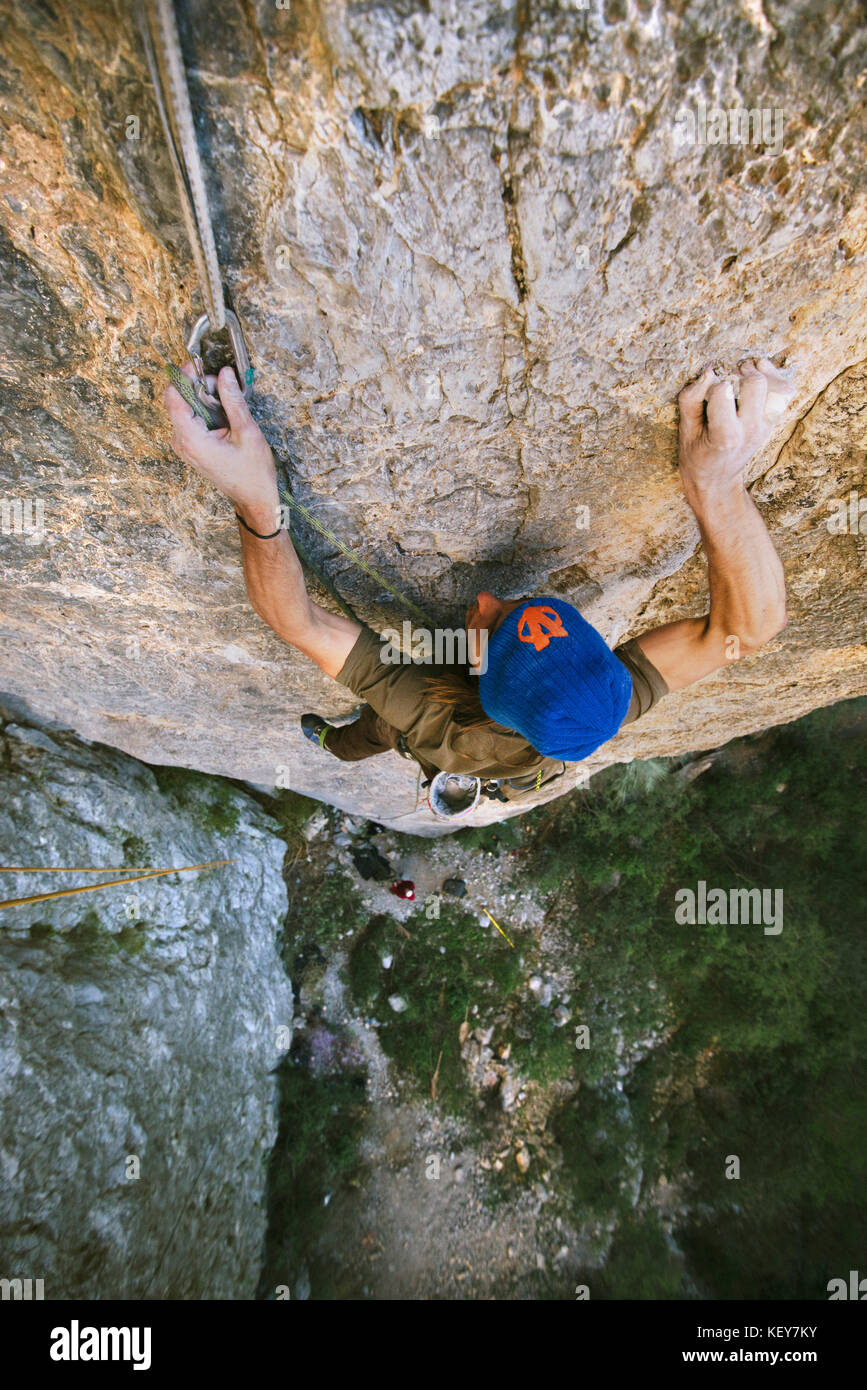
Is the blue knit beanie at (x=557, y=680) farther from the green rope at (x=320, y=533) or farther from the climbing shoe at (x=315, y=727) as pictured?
the climbing shoe at (x=315, y=727)

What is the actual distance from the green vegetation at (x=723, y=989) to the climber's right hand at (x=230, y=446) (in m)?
5.48

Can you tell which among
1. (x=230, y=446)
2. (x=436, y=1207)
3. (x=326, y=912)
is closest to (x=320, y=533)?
(x=230, y=446)

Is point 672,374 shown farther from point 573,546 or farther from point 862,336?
point 573,546

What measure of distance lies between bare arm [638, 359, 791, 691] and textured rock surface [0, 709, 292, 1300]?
3.05 meters

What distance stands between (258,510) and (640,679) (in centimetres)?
147

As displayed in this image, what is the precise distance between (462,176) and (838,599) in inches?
87.2

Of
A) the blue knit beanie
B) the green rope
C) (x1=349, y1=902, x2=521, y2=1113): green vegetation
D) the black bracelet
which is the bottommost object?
(x1=349, y1=902, x2=521, y2=1113): green vegetation

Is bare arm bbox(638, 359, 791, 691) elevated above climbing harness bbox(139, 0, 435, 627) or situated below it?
below

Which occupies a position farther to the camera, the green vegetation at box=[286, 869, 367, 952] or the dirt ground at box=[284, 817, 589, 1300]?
the green vegetation at box=[286, 869, 367, 952]

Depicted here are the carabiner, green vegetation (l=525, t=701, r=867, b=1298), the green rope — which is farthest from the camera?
green vegetation (l=525, t=701, r=867, b=1298)

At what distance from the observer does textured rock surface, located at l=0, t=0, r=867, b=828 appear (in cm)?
108

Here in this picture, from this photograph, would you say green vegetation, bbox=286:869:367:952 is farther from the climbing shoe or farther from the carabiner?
the carabiner

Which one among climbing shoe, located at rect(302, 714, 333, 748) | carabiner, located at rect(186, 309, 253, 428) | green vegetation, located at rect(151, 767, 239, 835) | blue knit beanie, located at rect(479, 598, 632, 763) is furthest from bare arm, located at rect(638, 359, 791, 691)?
green vegetation, located at rect(151, 767, 239, 835)

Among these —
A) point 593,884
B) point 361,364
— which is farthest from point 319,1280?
point 361,364
